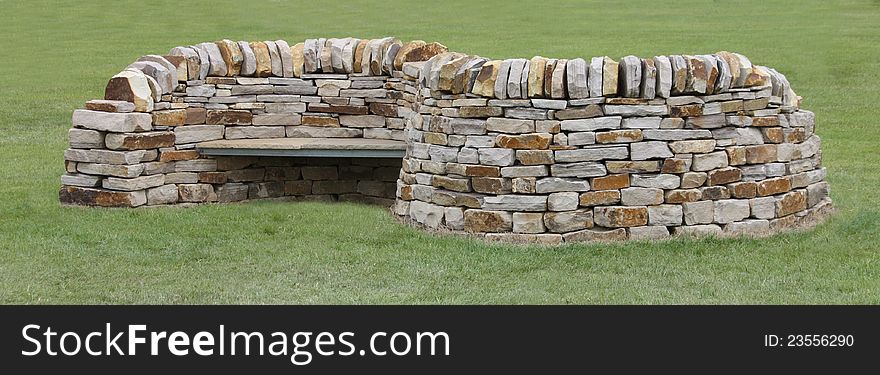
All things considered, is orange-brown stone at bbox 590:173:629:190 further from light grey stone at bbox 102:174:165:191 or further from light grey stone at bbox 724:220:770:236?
light grey stone at bbox 102:174:165:191

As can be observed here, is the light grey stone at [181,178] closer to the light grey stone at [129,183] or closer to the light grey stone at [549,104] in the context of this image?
the light grey stone at [129,183]

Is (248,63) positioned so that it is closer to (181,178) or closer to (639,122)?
(181,178)

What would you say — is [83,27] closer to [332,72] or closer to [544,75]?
[332,72]

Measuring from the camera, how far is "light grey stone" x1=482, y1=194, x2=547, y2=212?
25.1 feet

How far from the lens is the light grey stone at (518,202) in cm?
765

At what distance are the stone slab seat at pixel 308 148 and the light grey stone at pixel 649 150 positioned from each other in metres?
1.87

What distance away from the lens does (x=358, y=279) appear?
22.6 feet

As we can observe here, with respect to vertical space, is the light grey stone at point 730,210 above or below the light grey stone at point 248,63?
below

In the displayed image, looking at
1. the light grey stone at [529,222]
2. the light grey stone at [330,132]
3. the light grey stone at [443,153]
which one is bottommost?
the light grey stone at [529,222]

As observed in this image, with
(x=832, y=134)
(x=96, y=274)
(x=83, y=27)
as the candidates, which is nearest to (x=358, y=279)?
(x=96, y=274)

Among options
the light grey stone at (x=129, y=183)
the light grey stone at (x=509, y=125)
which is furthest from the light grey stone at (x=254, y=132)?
the light grey stone at (x=509, y=125)

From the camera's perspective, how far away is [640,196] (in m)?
7.65

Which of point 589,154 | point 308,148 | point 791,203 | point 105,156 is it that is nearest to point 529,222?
point 589,154

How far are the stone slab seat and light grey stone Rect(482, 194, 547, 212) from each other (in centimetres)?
127
